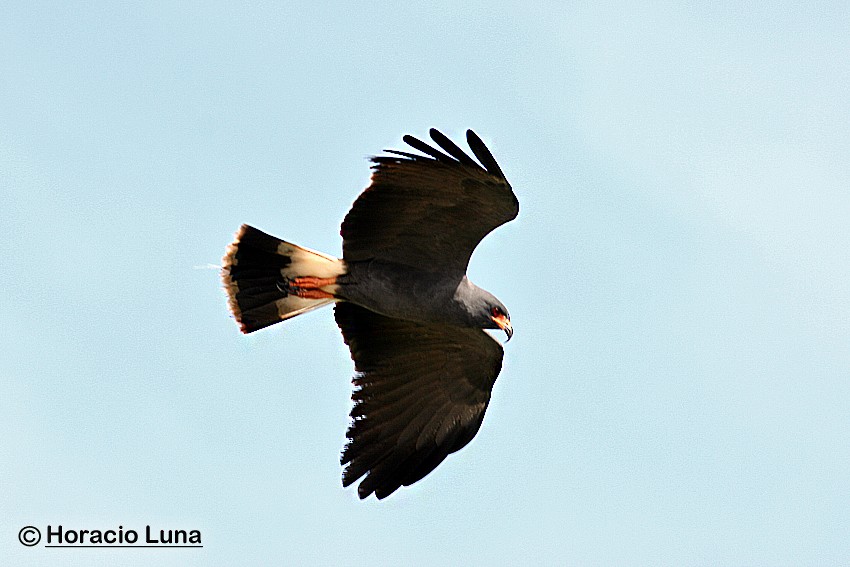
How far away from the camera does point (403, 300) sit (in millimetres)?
11492

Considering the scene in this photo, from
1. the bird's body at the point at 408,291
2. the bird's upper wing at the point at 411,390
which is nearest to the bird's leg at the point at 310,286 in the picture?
the bird's body at the point at 408,291

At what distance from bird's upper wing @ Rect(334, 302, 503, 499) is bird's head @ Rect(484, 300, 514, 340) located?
1.05 feet

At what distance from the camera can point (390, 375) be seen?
1220 cm

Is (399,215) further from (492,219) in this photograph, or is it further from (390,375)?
(390,375)

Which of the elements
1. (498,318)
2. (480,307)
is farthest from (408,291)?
(498,318)

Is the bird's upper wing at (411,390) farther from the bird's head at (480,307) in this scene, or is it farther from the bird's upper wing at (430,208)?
the bird's upper wing at (430,208)

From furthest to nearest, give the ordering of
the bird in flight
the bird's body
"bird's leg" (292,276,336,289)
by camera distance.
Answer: "bird's leg" (292,276,336,289) → the bird's body → the bird in flight

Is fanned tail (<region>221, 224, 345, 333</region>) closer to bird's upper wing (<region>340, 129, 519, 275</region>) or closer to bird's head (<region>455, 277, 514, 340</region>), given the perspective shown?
bird's upper wing (<region>340, 129, 519, 275</region>)

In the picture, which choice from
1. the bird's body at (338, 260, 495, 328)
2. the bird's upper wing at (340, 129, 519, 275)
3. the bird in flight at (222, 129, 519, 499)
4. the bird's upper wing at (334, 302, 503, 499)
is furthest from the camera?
the bird's upper wing at (334, 302, 503, 499)

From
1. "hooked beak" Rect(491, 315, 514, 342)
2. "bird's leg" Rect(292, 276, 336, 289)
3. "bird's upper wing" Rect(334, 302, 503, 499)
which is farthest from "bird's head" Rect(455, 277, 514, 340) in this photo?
"bird's leg" Rect(292, 276, 336, 289)

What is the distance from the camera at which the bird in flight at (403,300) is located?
36.2 feet

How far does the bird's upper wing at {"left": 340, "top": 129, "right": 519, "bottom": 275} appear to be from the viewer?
35.1ft

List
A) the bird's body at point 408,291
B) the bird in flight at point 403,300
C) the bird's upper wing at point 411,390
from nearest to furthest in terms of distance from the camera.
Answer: the bird in flight at point 403,300 → the bird's body at point 408,291 → the bird's upper wing at point 411,390

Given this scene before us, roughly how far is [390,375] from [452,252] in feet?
4.17
